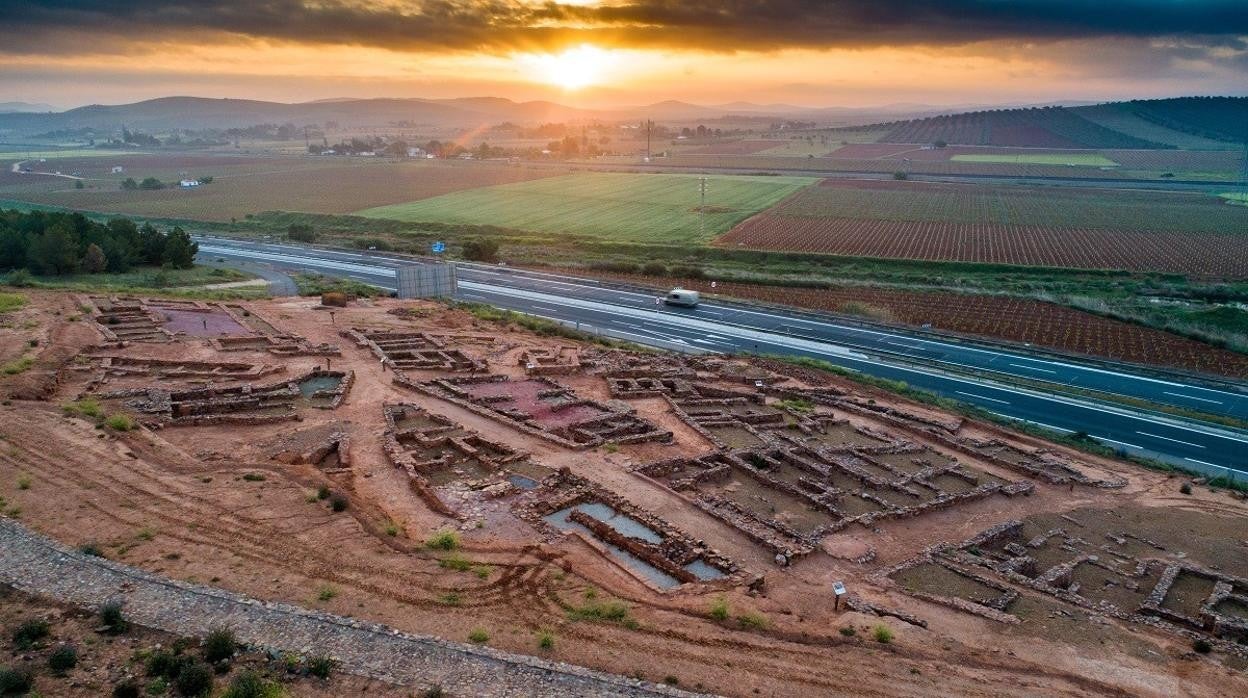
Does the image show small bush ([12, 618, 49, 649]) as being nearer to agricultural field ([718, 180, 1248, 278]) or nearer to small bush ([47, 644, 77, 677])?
small bush ([47, 644, 77, 677])

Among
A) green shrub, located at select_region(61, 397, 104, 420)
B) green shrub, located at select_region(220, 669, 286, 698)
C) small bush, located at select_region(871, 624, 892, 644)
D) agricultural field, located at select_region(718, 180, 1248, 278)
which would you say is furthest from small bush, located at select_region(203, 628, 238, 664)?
agricultural field, located at select_region(718, 180, 1248, 278)

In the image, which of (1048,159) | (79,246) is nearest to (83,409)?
(79,246)

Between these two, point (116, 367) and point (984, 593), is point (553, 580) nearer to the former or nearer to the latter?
point (984, 593)

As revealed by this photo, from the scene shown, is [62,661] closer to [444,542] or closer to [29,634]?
[29,634]

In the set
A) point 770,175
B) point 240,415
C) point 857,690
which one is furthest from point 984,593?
point 770,175

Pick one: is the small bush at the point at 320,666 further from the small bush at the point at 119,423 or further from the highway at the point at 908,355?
the highway at the point at 908,355


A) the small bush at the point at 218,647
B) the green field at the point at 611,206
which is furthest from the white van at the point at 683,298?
the small bush at the point at 218,647
